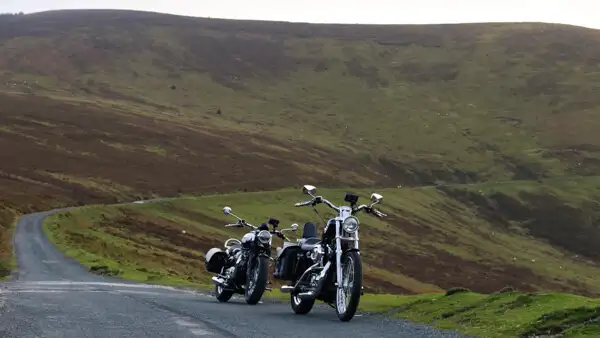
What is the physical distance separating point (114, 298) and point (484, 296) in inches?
291

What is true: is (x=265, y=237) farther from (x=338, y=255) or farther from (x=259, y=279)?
(x=338, y=255)

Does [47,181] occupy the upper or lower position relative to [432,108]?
lower

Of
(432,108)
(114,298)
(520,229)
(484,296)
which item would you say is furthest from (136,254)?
(432,108)

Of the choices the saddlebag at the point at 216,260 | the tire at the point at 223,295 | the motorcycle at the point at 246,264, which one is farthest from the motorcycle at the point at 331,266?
the saddlebag at the point at 216,260

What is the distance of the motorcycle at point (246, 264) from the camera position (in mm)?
17172

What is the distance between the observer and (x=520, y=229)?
102562 millimetres

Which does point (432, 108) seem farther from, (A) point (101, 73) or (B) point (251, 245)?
(B) point (251, 245)

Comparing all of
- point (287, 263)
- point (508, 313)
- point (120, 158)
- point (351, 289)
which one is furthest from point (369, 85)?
point (508, 313)

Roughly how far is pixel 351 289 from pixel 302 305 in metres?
1.92

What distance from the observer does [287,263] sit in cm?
1602

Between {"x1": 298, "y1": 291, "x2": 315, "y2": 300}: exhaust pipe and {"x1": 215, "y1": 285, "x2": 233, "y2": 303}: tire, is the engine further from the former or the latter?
{"x1": 215, "y1": 285, "x2": 233, "y2": 303}: tire

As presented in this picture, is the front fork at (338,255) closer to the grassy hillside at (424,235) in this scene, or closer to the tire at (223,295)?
the tire at (223,295)

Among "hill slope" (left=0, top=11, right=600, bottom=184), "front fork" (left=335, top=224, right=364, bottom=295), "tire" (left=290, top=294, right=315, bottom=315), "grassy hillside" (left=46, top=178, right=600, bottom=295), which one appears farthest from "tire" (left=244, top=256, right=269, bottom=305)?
"hill slope" (left=0, top=11, right=600, bottom=184)

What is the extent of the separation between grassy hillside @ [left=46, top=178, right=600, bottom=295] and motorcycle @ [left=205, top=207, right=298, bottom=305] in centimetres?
1442
